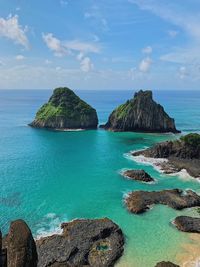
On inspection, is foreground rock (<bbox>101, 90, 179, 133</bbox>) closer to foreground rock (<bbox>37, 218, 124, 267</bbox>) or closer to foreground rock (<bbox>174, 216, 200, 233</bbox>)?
foreground rock (<bbox>174, 216, 200, 233</bbox>)

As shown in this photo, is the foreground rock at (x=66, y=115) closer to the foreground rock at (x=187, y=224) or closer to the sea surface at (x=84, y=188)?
the sea surface at (x=84, y=188)

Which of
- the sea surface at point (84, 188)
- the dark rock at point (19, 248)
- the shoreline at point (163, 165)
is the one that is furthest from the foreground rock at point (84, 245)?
the shoreline at point (163, 165)

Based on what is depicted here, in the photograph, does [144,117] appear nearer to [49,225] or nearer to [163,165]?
[163,165]

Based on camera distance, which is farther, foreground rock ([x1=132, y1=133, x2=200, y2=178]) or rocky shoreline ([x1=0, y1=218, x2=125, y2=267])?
foreground rock ([x1=132, y1=133, x2=200, y2=178])

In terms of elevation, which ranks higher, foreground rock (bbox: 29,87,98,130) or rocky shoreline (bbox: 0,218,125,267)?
foreground rock (bbox: 29,87,98,130)

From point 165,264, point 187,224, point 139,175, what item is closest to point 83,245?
point 165,264

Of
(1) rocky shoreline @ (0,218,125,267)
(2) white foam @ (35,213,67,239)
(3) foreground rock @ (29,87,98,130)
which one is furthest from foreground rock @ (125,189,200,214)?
(3) foreground rock @ (29,87,98,130)

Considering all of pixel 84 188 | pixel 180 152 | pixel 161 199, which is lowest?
pixel 84 188
